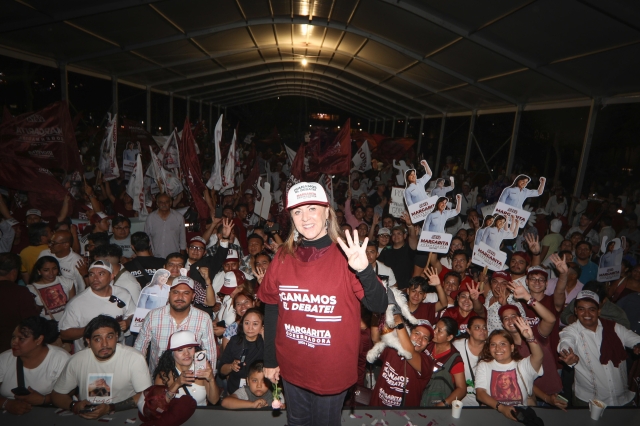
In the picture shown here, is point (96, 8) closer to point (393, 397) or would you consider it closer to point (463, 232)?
point (463, 232)

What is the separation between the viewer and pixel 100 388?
3.44 meters

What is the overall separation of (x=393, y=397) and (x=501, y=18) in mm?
7635

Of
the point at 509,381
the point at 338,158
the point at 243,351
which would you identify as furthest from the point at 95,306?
the point at 338,158

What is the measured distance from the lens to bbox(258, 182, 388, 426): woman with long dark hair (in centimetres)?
233

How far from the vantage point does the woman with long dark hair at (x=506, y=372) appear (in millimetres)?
3690

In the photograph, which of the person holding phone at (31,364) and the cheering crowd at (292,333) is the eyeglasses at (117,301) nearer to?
the cheering crowd at (292,333)

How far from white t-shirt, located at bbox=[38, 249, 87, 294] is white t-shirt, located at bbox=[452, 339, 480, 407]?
4.69 meters

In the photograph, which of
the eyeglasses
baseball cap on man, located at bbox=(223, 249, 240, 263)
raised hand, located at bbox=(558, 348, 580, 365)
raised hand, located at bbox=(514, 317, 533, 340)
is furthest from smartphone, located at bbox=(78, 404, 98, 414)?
raised hand, located at bbox=(558, 348, 580, 365)

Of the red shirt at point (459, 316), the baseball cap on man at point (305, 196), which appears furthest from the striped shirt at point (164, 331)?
the red shirt at point (459, 316)

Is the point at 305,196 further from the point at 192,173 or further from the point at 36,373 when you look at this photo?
the point at 192,173

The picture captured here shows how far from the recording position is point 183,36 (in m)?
11.7

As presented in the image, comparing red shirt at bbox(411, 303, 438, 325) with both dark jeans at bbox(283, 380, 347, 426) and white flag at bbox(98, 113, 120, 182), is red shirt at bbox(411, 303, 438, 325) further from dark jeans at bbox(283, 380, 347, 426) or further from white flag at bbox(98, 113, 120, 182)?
white flag at bbox(98, 113, 120, 182)

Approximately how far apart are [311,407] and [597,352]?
3.31 metres

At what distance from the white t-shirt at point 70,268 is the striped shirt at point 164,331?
192 cm
